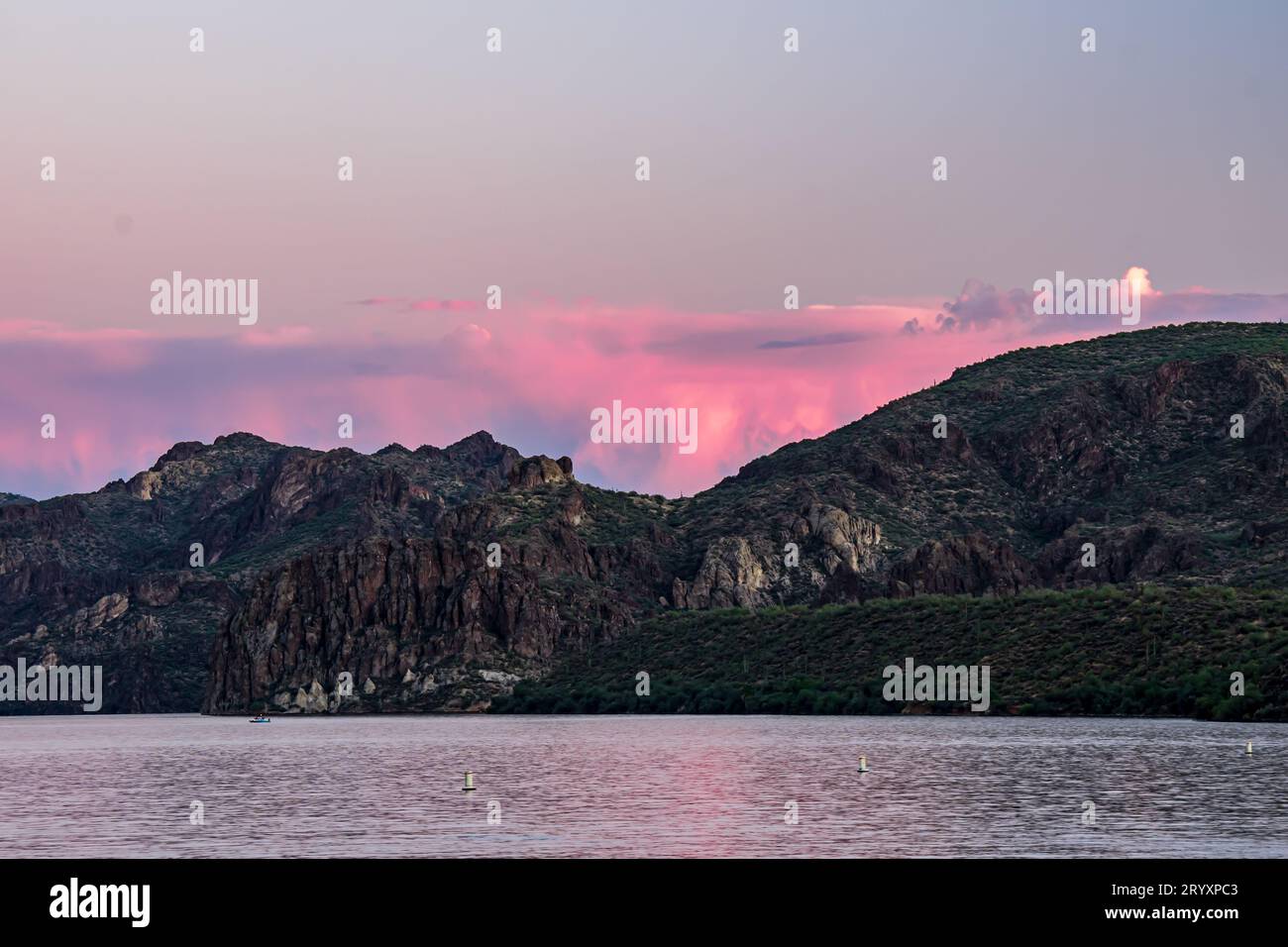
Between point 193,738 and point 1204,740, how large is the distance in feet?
352

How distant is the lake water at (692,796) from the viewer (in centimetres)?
6450

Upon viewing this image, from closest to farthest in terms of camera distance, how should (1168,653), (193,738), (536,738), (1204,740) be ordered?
1. (1204,740)
2. (536,738)
3. (1168,653)
4. (193,738)

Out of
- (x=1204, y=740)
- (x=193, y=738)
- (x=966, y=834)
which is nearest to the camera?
(x=966, y=834)

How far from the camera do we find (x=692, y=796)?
8781 cm

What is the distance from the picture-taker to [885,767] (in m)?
107

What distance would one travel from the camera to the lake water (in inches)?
2539
